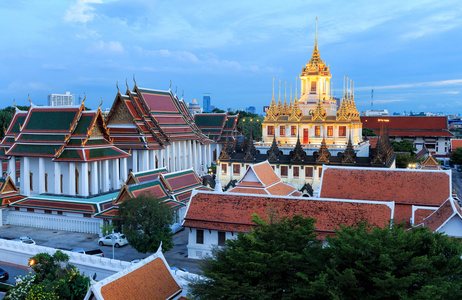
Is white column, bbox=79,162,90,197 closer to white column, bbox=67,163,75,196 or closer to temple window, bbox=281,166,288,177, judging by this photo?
white column, bbox=67,163,75,196

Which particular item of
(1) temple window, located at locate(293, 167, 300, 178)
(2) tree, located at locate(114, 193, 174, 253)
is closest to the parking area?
(2) tree, located at locate(114, 193, 174, 253)

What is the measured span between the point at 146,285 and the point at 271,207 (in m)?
5.98

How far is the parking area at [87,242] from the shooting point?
65.9 feet

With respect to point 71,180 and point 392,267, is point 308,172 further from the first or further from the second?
point 392,267

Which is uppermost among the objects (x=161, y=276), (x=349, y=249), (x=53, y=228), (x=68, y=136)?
(x=68, y=136)

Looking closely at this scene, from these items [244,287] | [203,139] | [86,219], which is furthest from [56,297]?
[203,139]

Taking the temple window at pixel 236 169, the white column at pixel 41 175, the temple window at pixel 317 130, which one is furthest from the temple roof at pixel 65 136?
the temple window at pixel 317 130

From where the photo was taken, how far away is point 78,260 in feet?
56.6

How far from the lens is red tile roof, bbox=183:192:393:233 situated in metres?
17.2

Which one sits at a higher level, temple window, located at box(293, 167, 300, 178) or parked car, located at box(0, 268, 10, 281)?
temple window, located at box(293, 167, 300, 178)

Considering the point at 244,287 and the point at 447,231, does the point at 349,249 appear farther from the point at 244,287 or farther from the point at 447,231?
the point at 447,231

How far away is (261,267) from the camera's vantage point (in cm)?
1130

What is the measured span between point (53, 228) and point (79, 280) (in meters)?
13.3

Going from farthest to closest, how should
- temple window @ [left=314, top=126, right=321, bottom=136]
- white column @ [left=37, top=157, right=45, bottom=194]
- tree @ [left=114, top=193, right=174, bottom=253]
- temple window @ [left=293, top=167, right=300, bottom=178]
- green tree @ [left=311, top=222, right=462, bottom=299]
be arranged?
1. temple window @ [left=314, top=126, right=321, bottom=136]
2. temple window @ [left=293, top=167, right=300, bottom=178]
3. white column @ [left=37, top=157, right=45, bottom=194]
4. tree @ [left=114, top=193, right=174, bottom=253]
5. green tree @ [left=311, top=222, right=462, bottom=299]
